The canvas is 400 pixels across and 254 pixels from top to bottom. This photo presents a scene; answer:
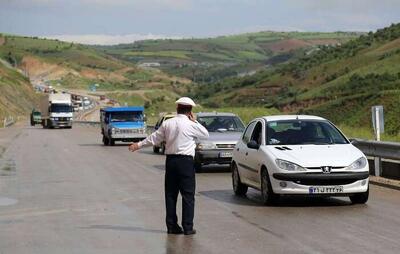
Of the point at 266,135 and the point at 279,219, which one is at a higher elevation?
the point at 266,135

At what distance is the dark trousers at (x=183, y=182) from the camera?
10.4 metres

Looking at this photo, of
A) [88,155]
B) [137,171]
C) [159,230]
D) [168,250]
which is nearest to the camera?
[168,250]

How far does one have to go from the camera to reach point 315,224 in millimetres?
11242

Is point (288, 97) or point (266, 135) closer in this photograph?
point (266, 135)

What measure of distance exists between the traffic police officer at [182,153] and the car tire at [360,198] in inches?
156

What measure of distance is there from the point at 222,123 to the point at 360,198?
10062mm

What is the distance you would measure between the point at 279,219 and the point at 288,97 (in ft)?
288

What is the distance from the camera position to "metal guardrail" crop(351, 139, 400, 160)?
16891mm

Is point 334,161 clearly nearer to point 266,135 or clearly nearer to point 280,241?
point 266,135

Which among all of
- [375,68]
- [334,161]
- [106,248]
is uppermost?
[375,68]

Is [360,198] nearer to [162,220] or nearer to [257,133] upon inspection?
[257,133]

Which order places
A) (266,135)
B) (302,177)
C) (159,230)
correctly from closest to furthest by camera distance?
(159,230), (302,177), (266,135)

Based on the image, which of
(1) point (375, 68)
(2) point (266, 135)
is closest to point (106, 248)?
(2) point (266, 135)

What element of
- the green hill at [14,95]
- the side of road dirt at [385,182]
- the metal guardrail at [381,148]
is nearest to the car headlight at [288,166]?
the side of road dirt at [385,182]
